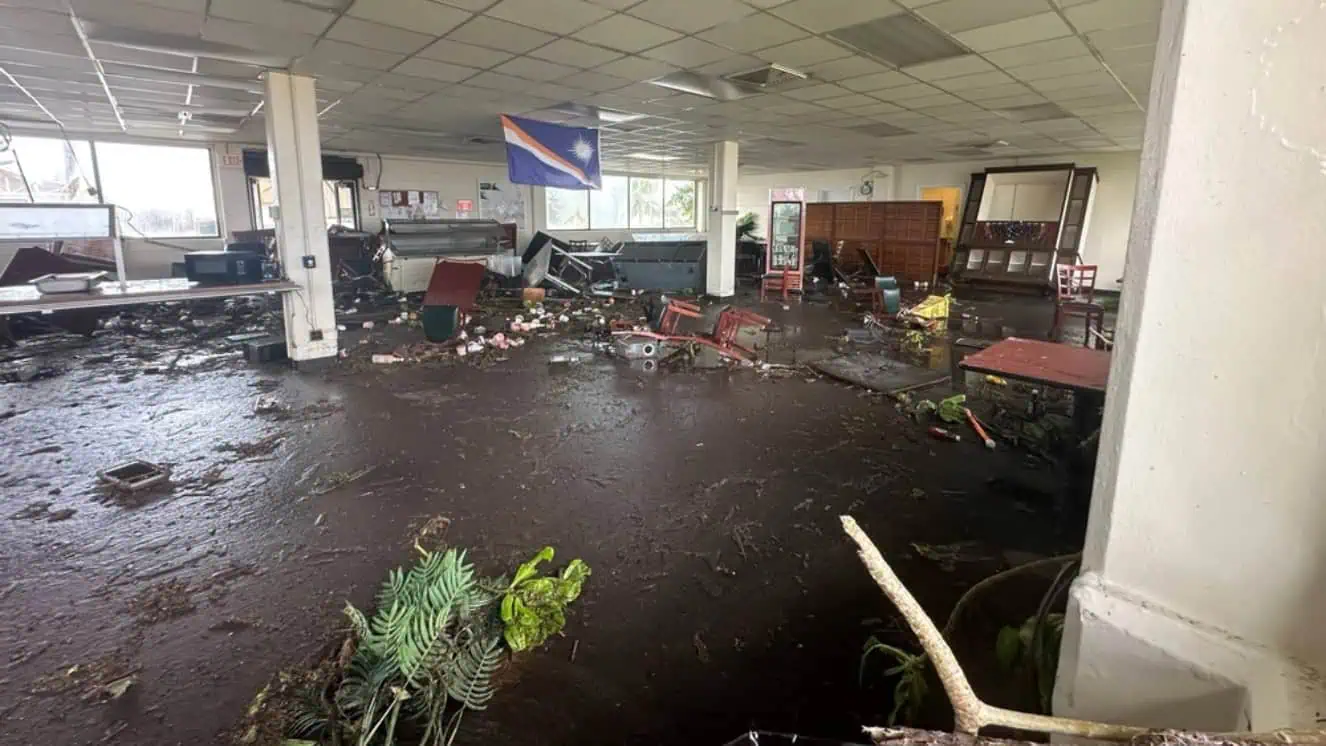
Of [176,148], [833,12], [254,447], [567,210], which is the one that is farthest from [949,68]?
[176,148]

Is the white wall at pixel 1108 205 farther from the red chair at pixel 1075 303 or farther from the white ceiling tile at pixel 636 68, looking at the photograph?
the white ceiling tile at pixel 636 68

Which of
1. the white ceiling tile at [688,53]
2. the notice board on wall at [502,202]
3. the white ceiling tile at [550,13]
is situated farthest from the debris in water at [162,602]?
the notice board on wall at [502,202]

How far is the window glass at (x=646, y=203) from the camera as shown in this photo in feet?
60.9

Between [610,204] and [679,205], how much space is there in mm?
2971

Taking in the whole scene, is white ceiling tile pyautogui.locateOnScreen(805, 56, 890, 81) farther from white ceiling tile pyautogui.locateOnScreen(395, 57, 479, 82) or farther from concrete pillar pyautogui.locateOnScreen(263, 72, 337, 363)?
concrete pillar pyautogui.locateOnScreen(263, 72, 337, 363)

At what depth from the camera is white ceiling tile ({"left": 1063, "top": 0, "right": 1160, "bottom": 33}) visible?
4.15 m

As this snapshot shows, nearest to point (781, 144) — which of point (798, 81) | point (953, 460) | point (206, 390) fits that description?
point (798, 81)

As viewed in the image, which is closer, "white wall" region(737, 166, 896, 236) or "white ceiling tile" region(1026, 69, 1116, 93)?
"white ceiling tile" region(1026, 69, 1116, 93)

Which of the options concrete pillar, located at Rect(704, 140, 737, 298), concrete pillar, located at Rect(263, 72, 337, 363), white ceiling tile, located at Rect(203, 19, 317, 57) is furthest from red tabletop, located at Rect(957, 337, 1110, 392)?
concrete pillar, located at Rect(704, 140, 737, 298)

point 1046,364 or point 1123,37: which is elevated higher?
point 1123,37

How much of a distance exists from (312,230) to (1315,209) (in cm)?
696

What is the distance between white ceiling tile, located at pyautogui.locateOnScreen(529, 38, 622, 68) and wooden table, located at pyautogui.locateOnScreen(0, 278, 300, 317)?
329 cm

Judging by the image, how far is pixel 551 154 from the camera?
8.33 metres

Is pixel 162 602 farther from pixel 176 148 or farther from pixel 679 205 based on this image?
pixel 679 205
